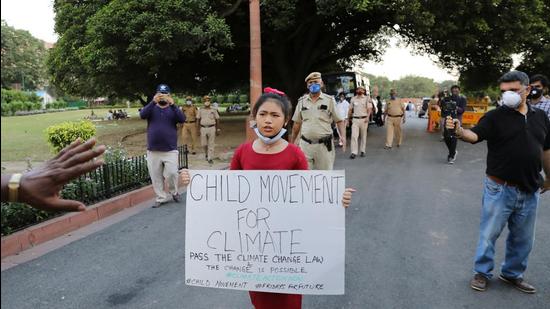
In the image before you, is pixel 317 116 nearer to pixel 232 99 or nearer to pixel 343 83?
pixel 343 83

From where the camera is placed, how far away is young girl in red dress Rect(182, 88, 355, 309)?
9.06ft

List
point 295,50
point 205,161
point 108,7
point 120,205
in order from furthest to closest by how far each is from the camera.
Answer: point 295,50 → point 108,7 → point 205,161 → point 120,205

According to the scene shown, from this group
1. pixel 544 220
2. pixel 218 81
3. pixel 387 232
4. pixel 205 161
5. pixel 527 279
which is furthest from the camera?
pixel 218 81

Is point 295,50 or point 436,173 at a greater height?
point 295,50

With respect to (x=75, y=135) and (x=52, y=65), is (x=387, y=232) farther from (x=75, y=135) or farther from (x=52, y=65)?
(x=52, y=65)

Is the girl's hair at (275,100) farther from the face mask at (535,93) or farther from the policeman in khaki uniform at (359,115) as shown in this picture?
the policeman in khaki uniform at (359,115)

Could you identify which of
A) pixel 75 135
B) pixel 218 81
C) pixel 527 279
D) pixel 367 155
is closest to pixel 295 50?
pixel 218 81

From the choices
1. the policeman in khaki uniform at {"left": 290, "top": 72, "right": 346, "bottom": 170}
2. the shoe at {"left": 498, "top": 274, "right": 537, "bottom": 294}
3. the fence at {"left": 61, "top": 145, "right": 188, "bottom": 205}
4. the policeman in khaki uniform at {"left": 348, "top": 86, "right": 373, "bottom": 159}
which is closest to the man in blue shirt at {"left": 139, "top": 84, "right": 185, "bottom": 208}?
the fence at {"left": 61, "top": 145, "right": 188, "bottom": 205}

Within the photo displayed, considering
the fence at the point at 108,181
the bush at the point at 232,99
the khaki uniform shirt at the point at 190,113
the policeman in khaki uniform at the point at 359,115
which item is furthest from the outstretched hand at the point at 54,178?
the bush at the point at 232,99

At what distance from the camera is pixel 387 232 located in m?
5.54

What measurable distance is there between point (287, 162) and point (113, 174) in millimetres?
5355

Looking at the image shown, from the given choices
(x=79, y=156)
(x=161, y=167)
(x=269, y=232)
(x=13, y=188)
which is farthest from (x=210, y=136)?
(x=13, y=188)

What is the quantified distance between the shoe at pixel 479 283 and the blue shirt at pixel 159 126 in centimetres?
478

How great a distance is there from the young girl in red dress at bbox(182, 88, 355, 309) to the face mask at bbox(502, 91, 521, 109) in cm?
198
